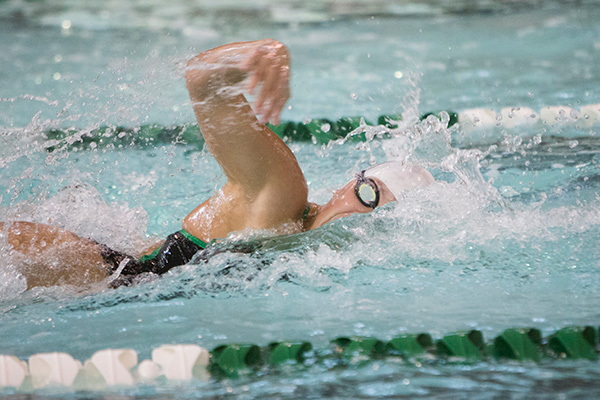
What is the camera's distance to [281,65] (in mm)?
1429

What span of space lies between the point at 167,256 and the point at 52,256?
0.28m

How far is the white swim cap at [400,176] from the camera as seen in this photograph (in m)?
1.68

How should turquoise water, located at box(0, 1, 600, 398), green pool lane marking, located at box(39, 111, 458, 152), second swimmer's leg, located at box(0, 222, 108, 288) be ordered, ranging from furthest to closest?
green pool lane marking, located at box(39, 111, 458, 152) < second swimmer's leg, located at box(0, 222, 108, 288) < turquoise water, located at box(0, 1, 600, 398)

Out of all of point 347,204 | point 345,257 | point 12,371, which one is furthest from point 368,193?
point 12,371

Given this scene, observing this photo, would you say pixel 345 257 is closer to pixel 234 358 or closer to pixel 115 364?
pixel 234 358

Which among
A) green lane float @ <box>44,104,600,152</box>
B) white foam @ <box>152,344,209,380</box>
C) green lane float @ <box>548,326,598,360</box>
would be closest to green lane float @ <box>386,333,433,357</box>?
green lane float @ <box>548,326,598,360</box>

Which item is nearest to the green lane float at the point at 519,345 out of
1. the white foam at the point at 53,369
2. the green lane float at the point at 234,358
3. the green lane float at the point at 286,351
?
the green lane float at the point at 286,351

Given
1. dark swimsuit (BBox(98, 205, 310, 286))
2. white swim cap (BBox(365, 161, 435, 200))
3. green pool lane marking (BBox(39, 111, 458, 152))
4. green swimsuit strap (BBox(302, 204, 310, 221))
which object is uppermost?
green pool lane marking (BBox(39, 111, 458, 152))

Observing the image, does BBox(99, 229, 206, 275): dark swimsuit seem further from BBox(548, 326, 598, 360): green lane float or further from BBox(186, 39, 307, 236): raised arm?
BBox(548, 326, 598, 360): green lane float

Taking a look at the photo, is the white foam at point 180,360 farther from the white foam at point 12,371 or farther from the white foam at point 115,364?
the white foam at point 12,371

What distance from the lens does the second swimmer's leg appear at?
160 centimetres

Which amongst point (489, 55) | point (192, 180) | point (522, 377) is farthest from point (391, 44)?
point (522, 377)

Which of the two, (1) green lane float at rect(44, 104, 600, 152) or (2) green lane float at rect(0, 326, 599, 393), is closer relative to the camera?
(2) green lane float at rect(0, 326, 599, 393)

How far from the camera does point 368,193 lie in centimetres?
168
